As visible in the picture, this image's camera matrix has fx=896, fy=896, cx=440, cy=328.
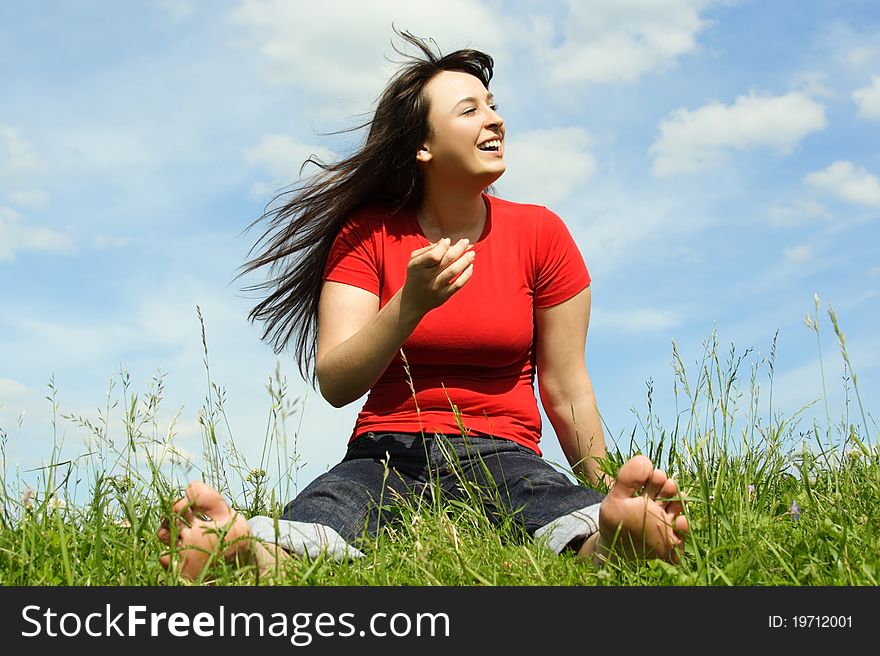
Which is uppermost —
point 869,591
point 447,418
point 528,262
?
point 528,262

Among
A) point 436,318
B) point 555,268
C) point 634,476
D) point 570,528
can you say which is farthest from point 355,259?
point 634,476

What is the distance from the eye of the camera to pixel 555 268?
439cm

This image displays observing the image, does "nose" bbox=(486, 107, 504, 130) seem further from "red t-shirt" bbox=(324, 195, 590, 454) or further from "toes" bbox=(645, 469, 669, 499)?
"toes" bbox=(645, 469, 669, 499)

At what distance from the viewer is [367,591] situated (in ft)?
7.86

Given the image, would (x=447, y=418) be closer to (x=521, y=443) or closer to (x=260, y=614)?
(x=521, y=443)

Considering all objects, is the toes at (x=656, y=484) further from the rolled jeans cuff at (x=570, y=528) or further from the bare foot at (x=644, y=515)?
the rolled jeans cuff at (x=570, y=528)

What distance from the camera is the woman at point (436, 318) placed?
3.39m

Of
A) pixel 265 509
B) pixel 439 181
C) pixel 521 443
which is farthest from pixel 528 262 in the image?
pixel 265 509

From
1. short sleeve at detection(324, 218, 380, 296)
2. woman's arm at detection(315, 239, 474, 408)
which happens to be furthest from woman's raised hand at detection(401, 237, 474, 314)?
short sleeve at detection(324, 218, 380, 296)

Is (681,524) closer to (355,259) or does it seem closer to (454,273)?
(454,273)

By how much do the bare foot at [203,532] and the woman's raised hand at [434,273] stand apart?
106 cm

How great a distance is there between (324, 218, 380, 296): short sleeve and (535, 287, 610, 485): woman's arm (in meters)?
0.85

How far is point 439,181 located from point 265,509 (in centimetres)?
173

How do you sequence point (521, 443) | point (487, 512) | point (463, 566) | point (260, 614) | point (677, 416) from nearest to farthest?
1. point (260, 614)
2. point (463, 566)
3. point (487, 512)
4. point (677, 416)
5. point (521, 443)
